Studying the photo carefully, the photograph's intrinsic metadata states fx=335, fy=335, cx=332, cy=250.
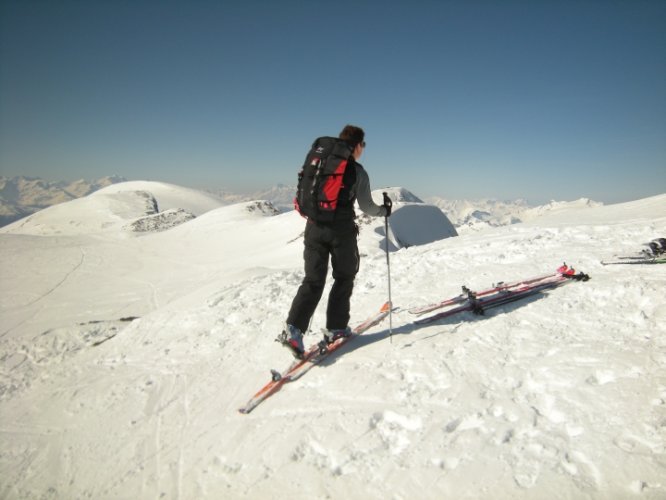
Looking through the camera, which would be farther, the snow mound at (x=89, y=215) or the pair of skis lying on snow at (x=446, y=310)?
the snow mound at (x=89, y=215)

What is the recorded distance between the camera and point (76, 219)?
360 ft

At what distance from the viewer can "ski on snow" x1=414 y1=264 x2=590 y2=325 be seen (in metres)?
5.55

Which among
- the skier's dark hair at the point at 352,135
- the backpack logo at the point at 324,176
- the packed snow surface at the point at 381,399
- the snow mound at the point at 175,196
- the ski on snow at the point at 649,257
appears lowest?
the packed snow surface at the point at 381,399

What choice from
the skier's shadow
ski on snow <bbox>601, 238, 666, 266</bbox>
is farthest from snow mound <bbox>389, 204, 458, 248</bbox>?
the skier's shadow

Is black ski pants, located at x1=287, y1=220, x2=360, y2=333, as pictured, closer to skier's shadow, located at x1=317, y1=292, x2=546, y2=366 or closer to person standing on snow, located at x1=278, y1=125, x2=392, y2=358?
person standing on snow, located at x1=278, y1=125, x2=392, y2=358

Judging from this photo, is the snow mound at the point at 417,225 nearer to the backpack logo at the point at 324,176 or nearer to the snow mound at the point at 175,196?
the backpack logo at the point at 324,176

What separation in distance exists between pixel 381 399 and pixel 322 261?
183 cm

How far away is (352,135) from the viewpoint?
4.41 meters

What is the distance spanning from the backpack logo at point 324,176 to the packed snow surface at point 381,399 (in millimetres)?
2117

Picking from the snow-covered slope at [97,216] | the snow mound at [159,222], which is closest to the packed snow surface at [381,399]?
the snow mound at [159,222]

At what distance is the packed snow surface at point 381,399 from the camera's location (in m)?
2.75

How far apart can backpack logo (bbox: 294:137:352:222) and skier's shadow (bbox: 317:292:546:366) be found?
2.04m

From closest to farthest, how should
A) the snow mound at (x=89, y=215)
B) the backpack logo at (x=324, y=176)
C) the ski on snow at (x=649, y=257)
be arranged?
the backpack logo at (x=324, y=176)
the ski on snow at (x=649, y=257)
the snow mound at (x=89, y=215)

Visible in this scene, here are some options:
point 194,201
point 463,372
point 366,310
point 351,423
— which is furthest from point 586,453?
point 194,201
